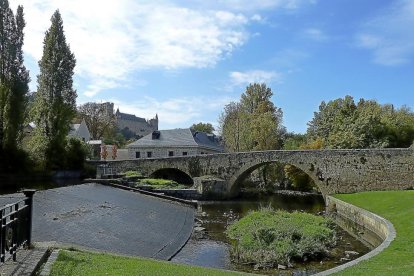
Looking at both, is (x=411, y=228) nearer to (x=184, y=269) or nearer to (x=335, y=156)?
(x=184, y=269)

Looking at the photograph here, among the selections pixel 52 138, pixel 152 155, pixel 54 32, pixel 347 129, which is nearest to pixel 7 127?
pixel 52 138

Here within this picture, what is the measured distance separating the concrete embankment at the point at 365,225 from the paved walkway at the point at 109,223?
6133 millimetres

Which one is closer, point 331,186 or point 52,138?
point 331,186

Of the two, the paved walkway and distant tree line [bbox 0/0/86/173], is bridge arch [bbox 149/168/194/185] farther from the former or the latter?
the paved walkway

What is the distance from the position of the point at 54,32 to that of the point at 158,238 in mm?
32615

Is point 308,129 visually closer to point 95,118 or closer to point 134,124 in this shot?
point 95,118

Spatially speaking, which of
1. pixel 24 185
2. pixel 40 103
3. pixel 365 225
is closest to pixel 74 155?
pixel 40 103

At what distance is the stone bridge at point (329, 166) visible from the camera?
30078 millimetres

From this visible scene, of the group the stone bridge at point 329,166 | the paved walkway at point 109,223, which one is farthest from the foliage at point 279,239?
the stone bridge at point 329,166

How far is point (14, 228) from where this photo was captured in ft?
22.5

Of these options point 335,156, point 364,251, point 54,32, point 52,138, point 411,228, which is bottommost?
point 364,251

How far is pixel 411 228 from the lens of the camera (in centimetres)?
1393

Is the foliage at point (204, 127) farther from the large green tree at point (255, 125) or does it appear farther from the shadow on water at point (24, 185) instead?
the shadow on water at point (24, 185)

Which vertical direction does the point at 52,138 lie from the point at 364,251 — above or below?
above
